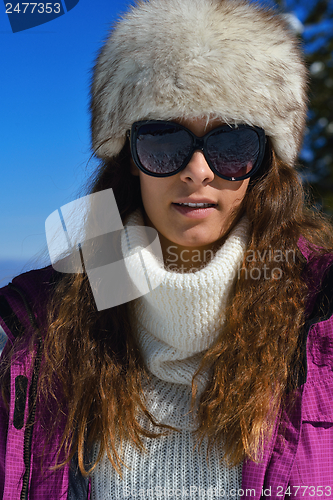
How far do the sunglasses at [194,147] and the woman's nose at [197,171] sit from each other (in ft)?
0.04

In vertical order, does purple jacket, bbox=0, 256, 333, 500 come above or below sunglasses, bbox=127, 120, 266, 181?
below

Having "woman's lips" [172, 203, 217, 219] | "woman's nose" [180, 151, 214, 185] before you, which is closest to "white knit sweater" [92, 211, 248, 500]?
"woman's lips" [172, 203, 217, 219]

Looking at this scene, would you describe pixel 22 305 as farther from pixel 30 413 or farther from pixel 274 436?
pixel 274 436

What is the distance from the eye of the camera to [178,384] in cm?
141

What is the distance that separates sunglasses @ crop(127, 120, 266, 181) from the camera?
1343 mm

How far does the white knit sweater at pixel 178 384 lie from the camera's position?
49.6 inches

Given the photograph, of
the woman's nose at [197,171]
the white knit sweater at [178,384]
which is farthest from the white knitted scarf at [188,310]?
the woman's nose at [197,171]

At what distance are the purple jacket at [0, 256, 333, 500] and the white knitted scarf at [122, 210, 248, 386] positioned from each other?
0.29 meters

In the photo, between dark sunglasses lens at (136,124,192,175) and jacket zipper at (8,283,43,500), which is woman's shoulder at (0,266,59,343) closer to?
jacket zipper at (8,283,43,500)

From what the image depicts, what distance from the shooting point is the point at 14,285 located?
1.54 meters

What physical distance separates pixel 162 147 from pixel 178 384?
84cm

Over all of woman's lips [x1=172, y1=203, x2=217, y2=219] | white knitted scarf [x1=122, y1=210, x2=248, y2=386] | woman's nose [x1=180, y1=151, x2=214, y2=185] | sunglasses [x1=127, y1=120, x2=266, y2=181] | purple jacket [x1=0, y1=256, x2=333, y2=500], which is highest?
sunglasses [x1=127, y1=120, x2=266, y2=181]

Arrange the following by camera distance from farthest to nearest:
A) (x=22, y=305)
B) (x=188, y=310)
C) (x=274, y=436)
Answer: (x=22, y=305) < (x=188, y=310) < (x=274, y=436)

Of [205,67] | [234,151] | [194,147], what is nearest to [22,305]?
[194,147]
